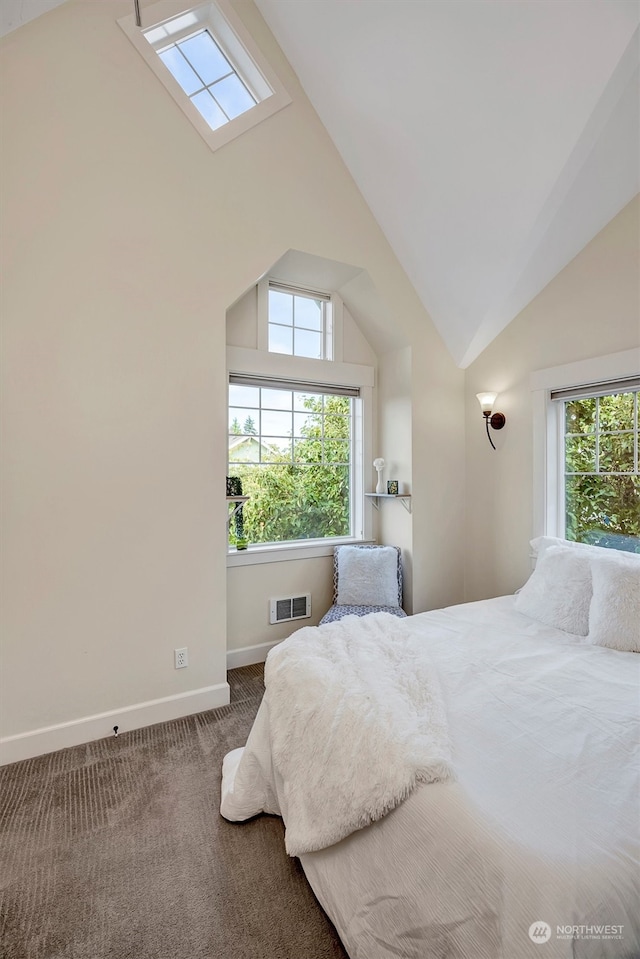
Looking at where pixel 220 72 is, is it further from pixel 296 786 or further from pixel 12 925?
pixel 12 925

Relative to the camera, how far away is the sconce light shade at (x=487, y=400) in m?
3.18

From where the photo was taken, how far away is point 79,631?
219cm

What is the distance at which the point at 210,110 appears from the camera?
8.45ft

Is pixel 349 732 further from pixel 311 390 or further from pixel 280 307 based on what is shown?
pixel 280 307

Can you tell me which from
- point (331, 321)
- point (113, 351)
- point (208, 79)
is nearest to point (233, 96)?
point (208, 79)

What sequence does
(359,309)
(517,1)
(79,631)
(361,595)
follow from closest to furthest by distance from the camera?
(517,1)
(79,631)
(361,595)
(359,309)

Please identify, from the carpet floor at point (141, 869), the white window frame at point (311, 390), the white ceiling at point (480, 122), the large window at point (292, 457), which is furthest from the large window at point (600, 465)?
the carpet floor at point (141, 869)

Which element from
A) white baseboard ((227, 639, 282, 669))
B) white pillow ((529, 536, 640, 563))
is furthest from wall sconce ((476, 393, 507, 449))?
white baseboard ((227, 639, 282, 669))

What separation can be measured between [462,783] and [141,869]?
1209 mm

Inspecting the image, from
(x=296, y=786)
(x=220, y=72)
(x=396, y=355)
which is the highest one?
(x=220, y=72)

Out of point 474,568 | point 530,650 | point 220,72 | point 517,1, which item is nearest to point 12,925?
point 530,650

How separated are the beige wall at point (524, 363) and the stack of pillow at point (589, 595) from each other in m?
0.73

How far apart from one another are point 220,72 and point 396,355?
2122 mm

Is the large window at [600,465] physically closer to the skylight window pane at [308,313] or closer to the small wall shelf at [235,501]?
the skylight window pane at [308,313]
